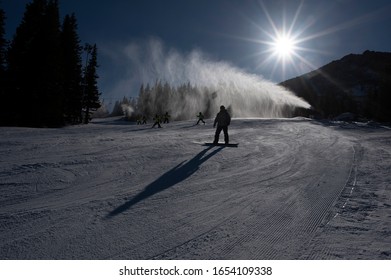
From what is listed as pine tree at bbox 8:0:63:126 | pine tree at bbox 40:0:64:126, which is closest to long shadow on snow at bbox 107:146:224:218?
pine tree at bbox 8:0:63:126

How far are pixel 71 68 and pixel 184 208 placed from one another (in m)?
40.2

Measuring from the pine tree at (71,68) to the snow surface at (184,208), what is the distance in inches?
1254

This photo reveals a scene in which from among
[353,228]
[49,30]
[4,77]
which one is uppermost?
[49,30]

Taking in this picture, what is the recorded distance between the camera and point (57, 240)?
348cm

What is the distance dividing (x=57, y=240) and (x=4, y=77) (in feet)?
104

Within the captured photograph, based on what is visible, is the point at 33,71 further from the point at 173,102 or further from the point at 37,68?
the point at 173,102

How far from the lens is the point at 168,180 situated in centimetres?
646

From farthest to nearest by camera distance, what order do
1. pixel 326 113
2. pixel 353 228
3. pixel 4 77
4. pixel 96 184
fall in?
pixel 326 113 < pixel 4 77 < pixel 96 184 < pixel 353 228

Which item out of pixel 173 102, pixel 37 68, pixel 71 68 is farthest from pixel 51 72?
pixel 173 102

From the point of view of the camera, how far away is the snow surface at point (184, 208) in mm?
3434

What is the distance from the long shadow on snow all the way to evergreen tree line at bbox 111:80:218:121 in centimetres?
6243

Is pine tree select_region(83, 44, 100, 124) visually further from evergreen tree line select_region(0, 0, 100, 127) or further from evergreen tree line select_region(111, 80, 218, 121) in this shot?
evergreen tree line select_region(111, 80, 218, 121)
